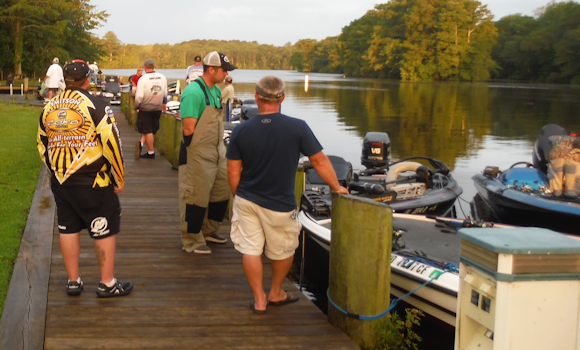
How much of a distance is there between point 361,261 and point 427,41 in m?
89.6

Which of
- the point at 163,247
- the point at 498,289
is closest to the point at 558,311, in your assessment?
the point at 498,289

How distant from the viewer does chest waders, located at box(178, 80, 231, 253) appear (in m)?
5.13

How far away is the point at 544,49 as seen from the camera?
79.9 m

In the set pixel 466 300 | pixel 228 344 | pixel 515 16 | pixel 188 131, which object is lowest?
pixel 228 344

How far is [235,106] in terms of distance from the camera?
72.4 ft

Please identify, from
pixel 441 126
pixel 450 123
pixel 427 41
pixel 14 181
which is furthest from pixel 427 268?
A: pixel 427 41

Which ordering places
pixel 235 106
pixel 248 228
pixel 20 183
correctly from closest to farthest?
1. pixel 248 228
2. pixel 20 183
3. pixel 235 106

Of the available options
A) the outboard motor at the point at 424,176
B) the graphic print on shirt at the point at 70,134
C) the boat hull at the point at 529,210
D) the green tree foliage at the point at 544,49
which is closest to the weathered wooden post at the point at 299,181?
the graphic print on shirt at the point at 70,134

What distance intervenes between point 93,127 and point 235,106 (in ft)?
59.9

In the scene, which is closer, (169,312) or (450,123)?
(169,312)

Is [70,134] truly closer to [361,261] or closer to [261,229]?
[261,229]

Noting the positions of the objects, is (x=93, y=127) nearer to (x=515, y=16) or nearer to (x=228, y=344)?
(x=228, y=344)

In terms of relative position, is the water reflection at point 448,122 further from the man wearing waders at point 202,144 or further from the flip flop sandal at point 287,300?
the flip flop sandal at point 287,300

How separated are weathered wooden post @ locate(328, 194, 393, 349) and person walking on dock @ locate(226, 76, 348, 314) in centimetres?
24
